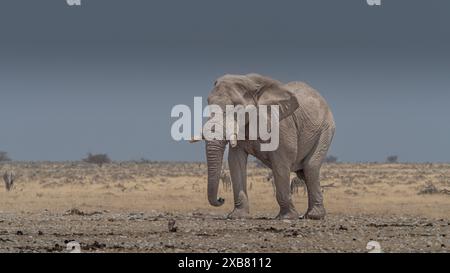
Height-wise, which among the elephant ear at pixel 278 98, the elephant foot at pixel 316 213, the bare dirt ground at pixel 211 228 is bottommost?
the bare dirt ground at pixel 211 228

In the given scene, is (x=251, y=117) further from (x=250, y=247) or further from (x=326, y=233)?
(x=250, y=247)

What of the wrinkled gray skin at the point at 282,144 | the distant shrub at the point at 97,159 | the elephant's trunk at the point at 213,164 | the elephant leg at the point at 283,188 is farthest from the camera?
the distant shrub at the point at 97,159

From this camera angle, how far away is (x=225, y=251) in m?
16.2

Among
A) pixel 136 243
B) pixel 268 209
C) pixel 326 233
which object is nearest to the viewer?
pixel 136 243

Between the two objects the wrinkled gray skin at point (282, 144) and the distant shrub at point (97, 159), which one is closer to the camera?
the wrinkled gray skin at point (282, 144)

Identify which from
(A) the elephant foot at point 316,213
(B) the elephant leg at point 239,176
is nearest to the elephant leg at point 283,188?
(B) the elephant leg at point 239,176

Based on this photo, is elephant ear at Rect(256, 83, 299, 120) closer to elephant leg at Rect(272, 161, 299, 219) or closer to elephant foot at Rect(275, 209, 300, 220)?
elephant leg at Rect(272, 161, 299, 219)

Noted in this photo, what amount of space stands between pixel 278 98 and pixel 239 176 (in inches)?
78.0

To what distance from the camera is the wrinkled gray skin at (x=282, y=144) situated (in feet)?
74.6

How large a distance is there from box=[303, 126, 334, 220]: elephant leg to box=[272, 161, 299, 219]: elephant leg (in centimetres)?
100

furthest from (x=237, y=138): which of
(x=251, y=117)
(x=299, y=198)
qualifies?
(x=299, y=198)

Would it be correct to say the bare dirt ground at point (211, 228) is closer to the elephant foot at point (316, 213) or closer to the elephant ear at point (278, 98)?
the elephant foot at point (316, 213)

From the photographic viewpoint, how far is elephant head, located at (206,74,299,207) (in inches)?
880
